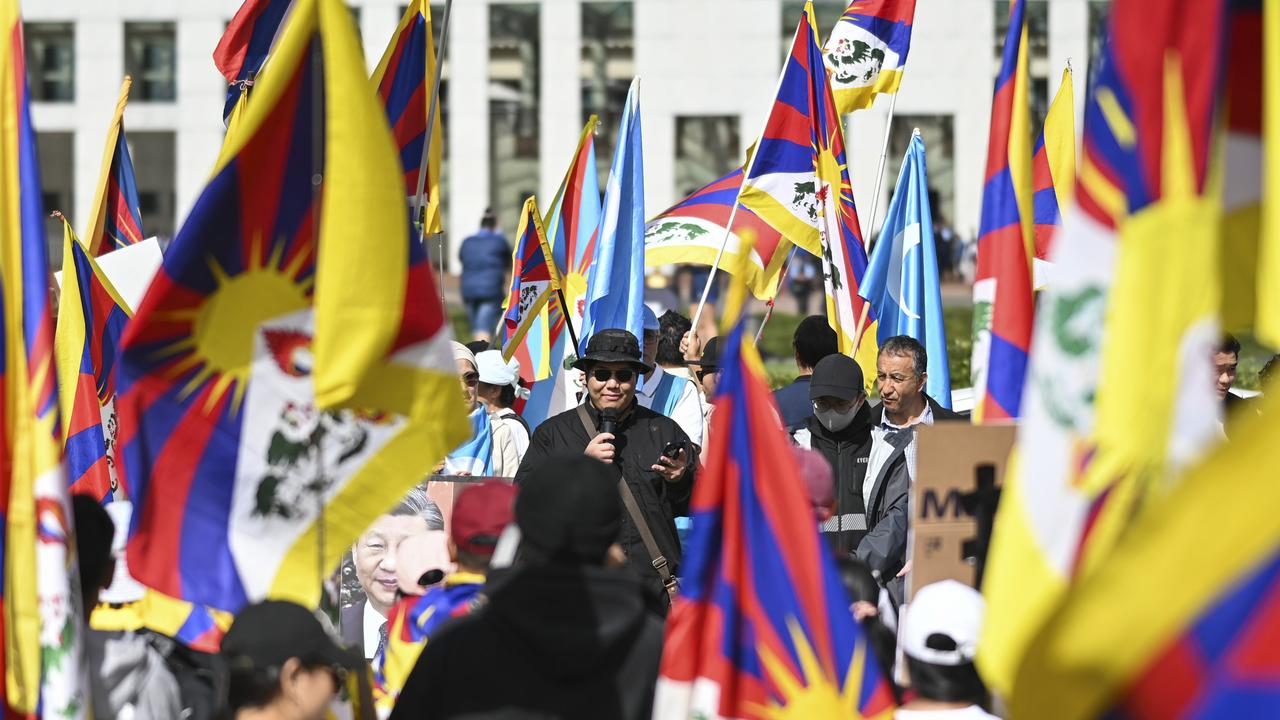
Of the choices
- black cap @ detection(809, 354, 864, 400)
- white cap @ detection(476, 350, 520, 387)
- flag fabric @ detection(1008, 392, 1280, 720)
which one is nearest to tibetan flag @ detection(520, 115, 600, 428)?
white cap @ detection(476, 350, 520, 387)

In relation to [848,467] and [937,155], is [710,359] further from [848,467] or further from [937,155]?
[937,155]

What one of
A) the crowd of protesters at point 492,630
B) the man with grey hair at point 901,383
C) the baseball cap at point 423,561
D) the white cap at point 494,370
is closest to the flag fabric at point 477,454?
the white cap at point 494,370

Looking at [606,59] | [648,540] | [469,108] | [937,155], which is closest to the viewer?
[648,540]

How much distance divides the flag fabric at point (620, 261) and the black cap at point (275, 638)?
16.8ft

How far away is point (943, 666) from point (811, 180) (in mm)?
5773

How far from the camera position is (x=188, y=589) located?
15.6 ft

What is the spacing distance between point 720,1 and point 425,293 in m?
36.9

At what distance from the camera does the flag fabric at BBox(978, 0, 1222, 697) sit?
3746 mm

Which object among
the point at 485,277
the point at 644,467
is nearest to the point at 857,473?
the point at 644,467

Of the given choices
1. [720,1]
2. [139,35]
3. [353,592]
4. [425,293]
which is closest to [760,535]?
[425,293]

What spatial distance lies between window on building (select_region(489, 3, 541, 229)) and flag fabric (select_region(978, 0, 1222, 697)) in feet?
125

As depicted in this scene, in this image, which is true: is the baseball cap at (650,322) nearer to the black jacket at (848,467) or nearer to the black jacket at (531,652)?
the black jacket at (848,467)

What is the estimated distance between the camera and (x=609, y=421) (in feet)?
22.9

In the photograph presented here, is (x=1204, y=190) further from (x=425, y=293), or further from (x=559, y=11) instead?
(x=559, y=11)
